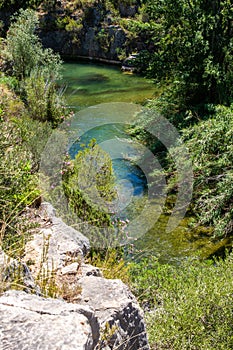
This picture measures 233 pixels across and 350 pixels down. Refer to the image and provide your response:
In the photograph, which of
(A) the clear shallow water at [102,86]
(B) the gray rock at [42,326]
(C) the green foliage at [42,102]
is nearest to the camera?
(B) the gray rock at [42,326]

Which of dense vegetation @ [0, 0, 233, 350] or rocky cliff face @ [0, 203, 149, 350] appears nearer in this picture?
rocky cliff face @ [0, 203, 149, 350]

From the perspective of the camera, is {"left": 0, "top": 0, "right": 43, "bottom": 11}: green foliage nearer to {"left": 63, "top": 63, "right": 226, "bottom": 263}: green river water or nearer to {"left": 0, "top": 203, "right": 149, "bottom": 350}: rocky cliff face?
{"left": 63, "top": 63, "right": 226, "bottom": 263}: green river water

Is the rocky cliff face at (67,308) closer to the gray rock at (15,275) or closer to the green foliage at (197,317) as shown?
the gray rock at (15,275)

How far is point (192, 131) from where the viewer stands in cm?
1184

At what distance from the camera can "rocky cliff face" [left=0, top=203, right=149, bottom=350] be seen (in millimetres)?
2080

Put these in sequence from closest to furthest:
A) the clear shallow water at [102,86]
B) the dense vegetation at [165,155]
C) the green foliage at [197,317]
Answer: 1. the green foliage at [197,317]
2. the dense vegetation at [165,155]
3. the clear shallow water at [102,86]

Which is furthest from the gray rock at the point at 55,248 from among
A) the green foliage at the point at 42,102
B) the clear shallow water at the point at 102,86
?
the clear shallow water at the point at 102,86

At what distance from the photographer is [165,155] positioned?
13.7 m

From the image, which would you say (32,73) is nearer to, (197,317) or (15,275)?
(197,317)

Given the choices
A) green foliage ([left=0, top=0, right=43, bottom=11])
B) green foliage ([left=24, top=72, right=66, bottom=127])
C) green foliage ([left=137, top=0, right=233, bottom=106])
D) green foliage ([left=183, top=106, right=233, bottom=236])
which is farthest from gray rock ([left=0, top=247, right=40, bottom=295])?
green foliage ([left=0, top=0, right=43, bottom=11])

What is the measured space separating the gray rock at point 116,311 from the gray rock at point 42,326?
2.61 ft

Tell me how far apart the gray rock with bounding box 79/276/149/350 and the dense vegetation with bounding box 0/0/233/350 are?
0.73m

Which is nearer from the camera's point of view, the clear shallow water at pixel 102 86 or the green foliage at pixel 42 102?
the green foliage at pixel 42 102

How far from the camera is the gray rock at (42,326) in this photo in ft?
6.63
